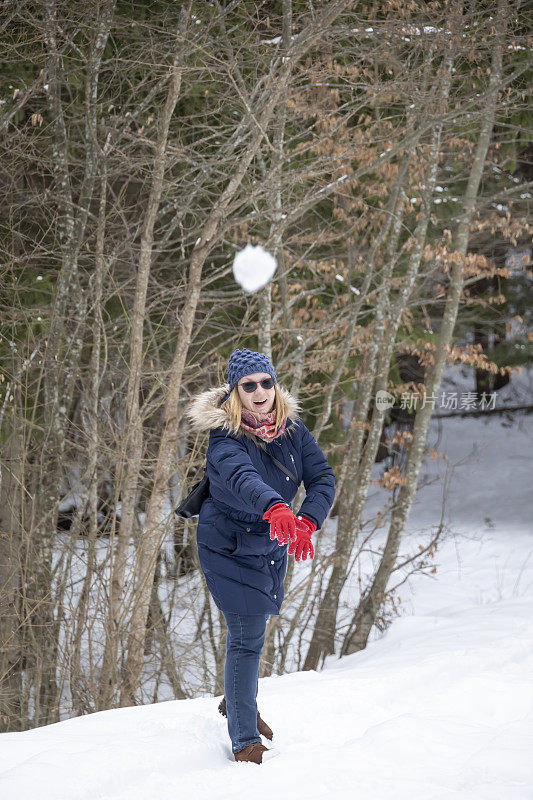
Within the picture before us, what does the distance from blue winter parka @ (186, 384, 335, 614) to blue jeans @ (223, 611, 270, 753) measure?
7 cm

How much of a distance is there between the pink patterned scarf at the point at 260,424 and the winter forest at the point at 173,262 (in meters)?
2.51

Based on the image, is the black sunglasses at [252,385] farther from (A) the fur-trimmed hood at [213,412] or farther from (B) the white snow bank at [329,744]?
(B) the white snow bank at [329,744]

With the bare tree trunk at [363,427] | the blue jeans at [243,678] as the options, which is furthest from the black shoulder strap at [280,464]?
the bare tree trunk at [363,427]

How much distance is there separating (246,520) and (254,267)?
4.52 m

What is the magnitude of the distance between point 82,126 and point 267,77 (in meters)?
2.92

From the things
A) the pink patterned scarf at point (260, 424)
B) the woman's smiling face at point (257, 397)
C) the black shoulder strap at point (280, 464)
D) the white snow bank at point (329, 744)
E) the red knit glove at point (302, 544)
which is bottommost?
the white snow bank at point (329, 744)

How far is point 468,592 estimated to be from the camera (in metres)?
11.8

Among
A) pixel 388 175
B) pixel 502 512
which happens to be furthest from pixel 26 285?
pixel 502 512

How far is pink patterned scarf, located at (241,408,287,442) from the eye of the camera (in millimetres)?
3273

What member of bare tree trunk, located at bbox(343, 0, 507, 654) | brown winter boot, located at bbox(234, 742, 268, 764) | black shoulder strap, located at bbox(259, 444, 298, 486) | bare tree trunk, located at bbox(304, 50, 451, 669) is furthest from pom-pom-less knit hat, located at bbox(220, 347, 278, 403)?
bare tree trunk, located at bbox(343, 0, 507, 654)

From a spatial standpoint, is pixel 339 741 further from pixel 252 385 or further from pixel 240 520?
pixel 252 385

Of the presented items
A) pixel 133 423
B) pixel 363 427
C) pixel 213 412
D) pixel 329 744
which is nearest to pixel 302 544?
pixel 213 412

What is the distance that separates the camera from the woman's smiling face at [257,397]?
128 inches

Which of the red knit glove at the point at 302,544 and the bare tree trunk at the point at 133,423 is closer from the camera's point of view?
the red knit glove at the point at 302,544
